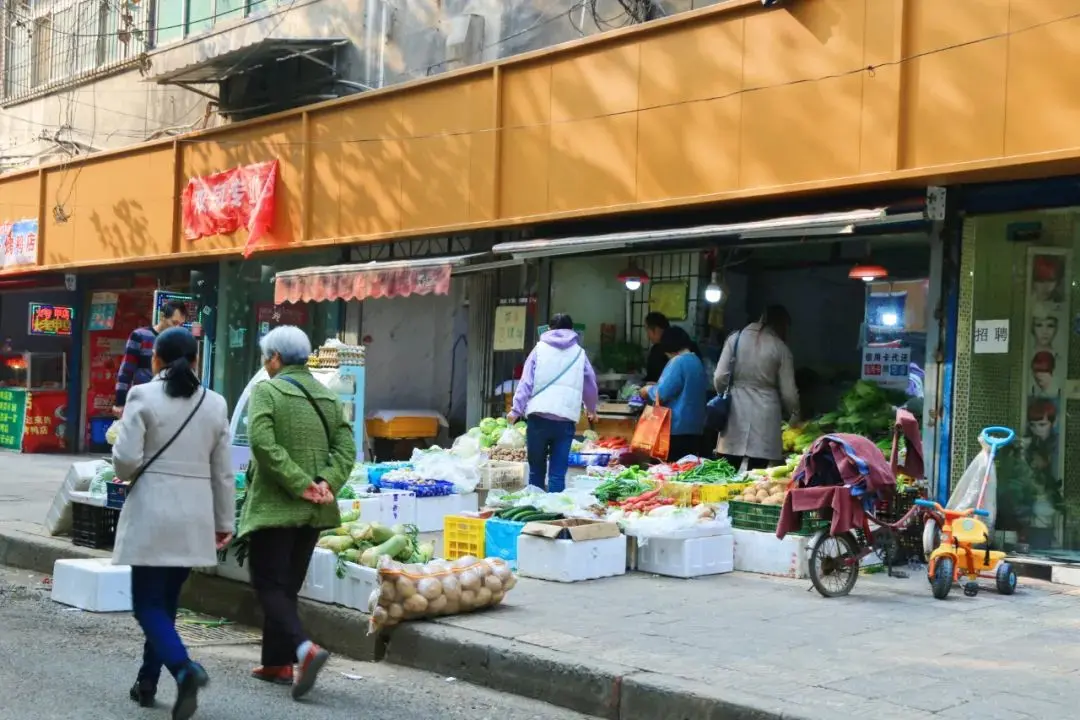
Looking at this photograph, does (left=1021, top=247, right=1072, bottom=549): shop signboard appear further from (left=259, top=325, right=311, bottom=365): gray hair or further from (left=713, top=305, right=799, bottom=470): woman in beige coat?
(left=259, top=325, right=311, bottom=365): gray hair

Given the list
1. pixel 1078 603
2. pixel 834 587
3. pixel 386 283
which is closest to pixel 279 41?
pixel 386 283

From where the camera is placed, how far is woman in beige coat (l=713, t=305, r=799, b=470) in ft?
36.8

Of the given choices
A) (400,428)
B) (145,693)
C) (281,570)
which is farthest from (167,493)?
(400,428)

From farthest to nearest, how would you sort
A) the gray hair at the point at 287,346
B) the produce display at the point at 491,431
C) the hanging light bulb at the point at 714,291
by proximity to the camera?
1. the produce display at the point at 491,431
2. the hanging light bulb at the point at 714,291
3. the gray hair at the point at 287,346

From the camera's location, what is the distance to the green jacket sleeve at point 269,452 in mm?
5707

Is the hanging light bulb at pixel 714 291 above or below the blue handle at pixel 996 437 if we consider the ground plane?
above

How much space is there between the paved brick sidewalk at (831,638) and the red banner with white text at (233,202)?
9.18m

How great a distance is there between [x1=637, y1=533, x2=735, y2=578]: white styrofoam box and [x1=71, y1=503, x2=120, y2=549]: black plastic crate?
4.21m

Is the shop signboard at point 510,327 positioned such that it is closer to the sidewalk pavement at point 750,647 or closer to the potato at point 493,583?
the sidewalk pavement at point 750,647

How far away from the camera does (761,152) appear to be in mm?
10258

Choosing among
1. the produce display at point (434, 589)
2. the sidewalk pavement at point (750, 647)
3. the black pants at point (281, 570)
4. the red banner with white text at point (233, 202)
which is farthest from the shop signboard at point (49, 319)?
the black pants at point (281, 570)

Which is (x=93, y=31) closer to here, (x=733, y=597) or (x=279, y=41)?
(x=279, y=41)

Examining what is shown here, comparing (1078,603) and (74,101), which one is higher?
(74,101)

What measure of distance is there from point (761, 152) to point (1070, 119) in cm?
270
